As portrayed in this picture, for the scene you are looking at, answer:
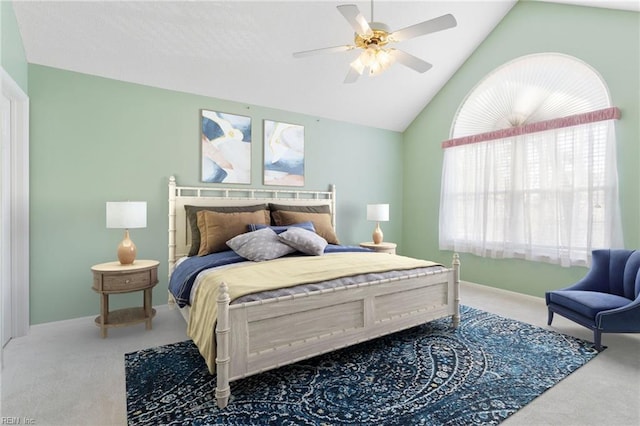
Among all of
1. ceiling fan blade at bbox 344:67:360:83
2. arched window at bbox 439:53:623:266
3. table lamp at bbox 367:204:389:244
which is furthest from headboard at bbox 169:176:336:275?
arched window at bbox 439:53:623:266

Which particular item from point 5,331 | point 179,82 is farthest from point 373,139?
point 5,331

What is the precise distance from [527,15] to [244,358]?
4.97 metres

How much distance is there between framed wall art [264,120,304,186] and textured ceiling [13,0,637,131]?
31cm

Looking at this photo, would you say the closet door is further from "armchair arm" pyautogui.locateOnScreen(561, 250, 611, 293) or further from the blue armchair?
"armchair arm" pyautogui.locateOnScreen(561, 250, 611, 293)

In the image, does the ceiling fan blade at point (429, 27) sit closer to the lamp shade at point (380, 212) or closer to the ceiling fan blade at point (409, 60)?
the ceiling fan blade at point (409, 60)

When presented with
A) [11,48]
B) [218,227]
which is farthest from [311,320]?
[11,48]

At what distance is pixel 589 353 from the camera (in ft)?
8.09

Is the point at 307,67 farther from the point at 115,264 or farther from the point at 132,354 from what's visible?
the point at 132,354

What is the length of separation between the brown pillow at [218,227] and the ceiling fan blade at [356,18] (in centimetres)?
212

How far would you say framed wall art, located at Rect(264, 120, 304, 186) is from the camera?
14.0ft

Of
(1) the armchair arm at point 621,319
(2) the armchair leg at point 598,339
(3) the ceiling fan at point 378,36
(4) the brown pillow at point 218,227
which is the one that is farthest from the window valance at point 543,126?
(4) the brown pillow at point 218,227

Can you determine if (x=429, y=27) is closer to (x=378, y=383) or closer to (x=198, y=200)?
(x=378, y=383)

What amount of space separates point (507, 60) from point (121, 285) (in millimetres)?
5234

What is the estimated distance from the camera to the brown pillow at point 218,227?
317 centimetres
